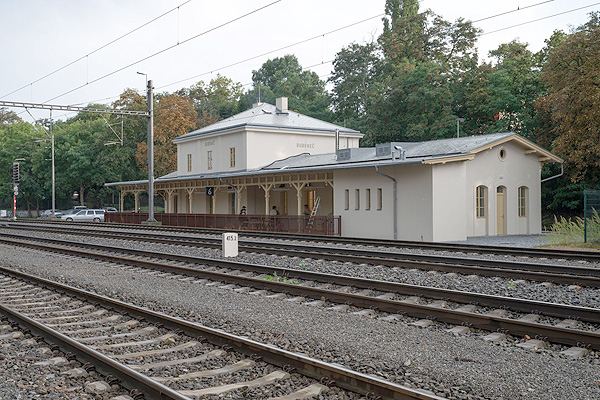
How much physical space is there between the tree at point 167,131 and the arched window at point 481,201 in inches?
1638

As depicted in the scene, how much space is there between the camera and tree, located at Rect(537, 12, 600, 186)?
97.9ft

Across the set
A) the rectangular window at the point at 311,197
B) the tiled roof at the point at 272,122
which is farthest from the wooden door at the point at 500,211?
the tiled roof at the point at 272,122

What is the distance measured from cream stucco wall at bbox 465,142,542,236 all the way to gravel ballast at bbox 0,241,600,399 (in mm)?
16227

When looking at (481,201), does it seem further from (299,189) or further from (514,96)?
(514,96)

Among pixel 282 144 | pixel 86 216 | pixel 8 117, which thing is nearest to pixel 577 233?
pixel 282 144

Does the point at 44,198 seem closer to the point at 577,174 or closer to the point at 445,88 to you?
the point at 445,88

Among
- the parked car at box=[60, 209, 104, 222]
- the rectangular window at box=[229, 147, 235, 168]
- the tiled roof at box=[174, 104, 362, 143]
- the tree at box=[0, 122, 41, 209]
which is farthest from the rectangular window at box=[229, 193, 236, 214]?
the tree at box=[0, 122, 41, 209]

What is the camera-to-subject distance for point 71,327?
8.28 m

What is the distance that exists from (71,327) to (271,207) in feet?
99.3

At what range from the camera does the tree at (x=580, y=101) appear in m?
29.8

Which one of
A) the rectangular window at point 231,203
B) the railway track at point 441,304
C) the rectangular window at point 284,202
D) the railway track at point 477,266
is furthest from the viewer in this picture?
the rectangular window at point 231,203

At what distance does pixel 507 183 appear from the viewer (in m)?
27.9

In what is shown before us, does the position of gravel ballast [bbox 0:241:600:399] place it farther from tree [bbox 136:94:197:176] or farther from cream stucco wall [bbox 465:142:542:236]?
tree [bbox 136:94:197:176]

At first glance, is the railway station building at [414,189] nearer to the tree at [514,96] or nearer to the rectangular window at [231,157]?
the rectangular window at [231,157]
